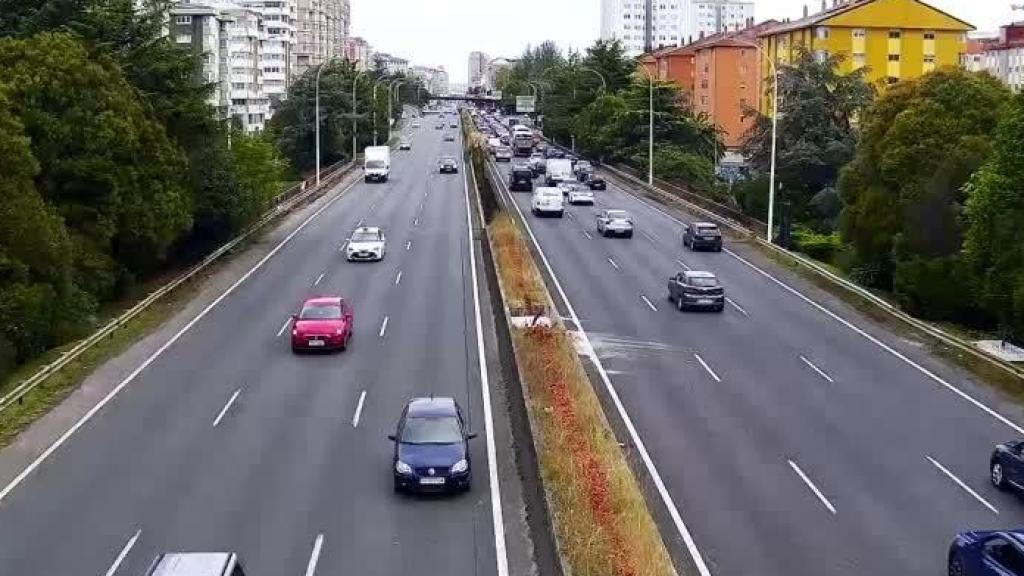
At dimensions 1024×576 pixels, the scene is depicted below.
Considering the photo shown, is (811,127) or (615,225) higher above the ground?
(811,127)

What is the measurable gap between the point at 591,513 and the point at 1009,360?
61.1ft

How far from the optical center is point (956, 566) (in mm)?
17156

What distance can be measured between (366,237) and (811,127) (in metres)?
33.0

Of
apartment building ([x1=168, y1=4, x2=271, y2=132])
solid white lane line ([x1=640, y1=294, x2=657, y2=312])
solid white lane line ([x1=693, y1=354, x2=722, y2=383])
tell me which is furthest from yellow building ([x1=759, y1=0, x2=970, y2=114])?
solid white lane line ([x1=693, y1=354, x2=722, y2=383])

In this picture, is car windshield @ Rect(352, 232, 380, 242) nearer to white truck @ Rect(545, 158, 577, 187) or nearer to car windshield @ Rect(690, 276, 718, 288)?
car windshield @ Rect(690, 276, 718, 288)

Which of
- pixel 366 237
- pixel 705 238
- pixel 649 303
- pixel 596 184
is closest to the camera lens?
pixel 649 303

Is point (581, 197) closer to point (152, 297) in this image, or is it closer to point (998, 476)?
point (152, 297)

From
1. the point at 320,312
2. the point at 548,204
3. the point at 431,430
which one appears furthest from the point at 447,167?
the point at 431,430

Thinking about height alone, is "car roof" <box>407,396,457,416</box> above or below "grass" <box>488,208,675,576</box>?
above

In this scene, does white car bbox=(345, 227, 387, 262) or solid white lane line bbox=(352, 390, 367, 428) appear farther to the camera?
white car bbox=(345, 227, 387, 262)

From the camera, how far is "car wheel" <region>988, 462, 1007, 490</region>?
71.1ft

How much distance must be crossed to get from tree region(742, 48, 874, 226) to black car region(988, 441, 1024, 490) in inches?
1915

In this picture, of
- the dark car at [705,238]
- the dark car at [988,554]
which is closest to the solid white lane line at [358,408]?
the dark car at [988,554]

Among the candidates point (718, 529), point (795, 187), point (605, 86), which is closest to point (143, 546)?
point (718, 529)
